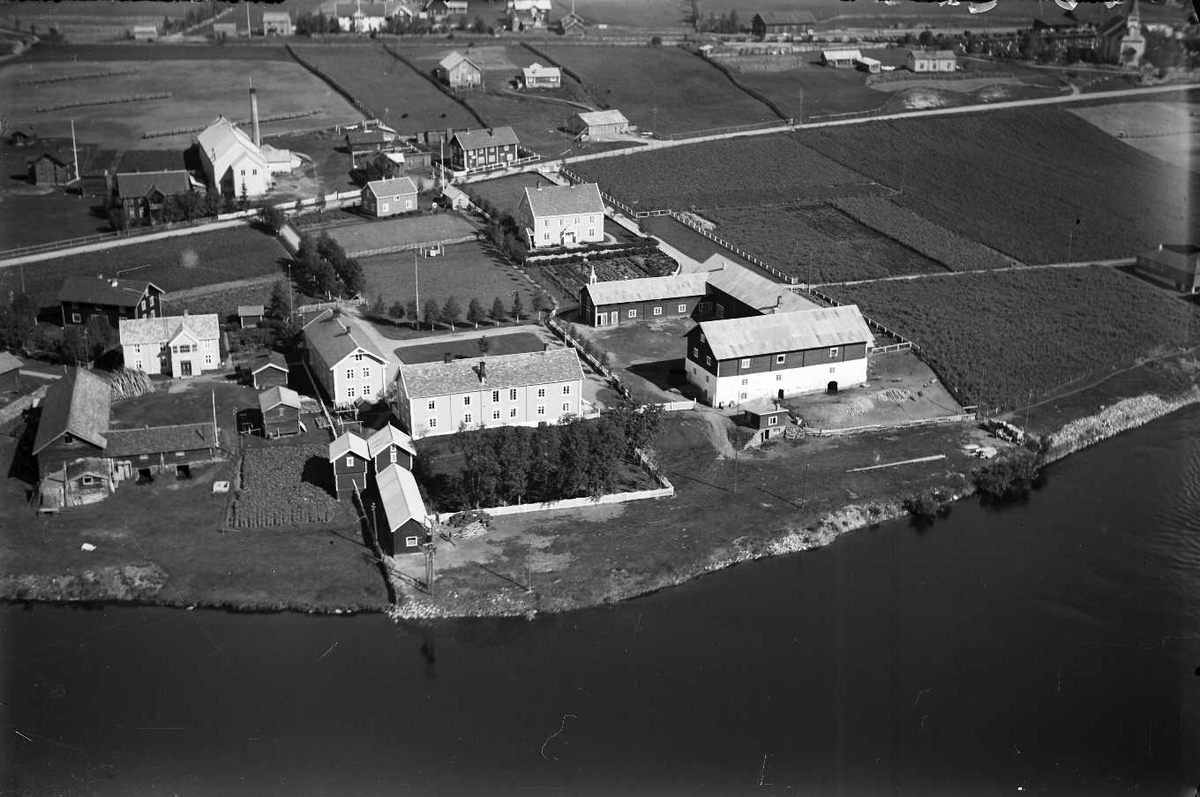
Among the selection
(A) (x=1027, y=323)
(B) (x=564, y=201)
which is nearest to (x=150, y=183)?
(B) (x=564, y=201)

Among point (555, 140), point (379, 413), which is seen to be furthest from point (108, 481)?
Answer: point (555, 140)

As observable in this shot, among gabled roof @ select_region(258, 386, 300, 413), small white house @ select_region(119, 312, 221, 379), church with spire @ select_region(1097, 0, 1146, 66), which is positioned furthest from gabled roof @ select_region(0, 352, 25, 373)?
church with spire @ select_region(1097, 0, 1146, 66)

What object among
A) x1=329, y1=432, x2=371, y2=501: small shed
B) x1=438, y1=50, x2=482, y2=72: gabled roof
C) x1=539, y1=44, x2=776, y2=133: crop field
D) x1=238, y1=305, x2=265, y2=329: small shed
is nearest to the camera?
x1=329, y1=432, x2=371, y2=501: small shed

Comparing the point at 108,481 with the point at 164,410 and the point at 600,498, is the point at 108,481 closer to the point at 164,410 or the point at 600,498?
the point at 164,410

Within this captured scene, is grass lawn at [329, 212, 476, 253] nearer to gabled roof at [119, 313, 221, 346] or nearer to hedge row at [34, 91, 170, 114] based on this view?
gabled roof at [119, 313, 221, 346]

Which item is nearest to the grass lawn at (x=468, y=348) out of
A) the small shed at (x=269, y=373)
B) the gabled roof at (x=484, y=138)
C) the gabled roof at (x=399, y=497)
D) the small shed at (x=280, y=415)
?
the small shed at (x=269, y=373)

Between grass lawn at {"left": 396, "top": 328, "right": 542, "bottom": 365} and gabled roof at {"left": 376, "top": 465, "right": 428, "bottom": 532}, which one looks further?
grass lawn at {"left": 396, "top": 328, "right": 542, "bottom": 365}

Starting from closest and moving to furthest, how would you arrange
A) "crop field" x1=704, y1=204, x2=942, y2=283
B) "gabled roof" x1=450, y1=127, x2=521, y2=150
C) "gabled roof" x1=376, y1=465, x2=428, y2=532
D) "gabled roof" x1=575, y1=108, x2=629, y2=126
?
"gabled roof" x1=376, y1=465, x2=428, y2=532
"crop field" x1=704, y1=204, x2=942, y2=283
"gabled roof" x1=450, y1=127, x2=521, y2=150
"gabled roof" x1=575, y1=108, x2=629, y2=126
